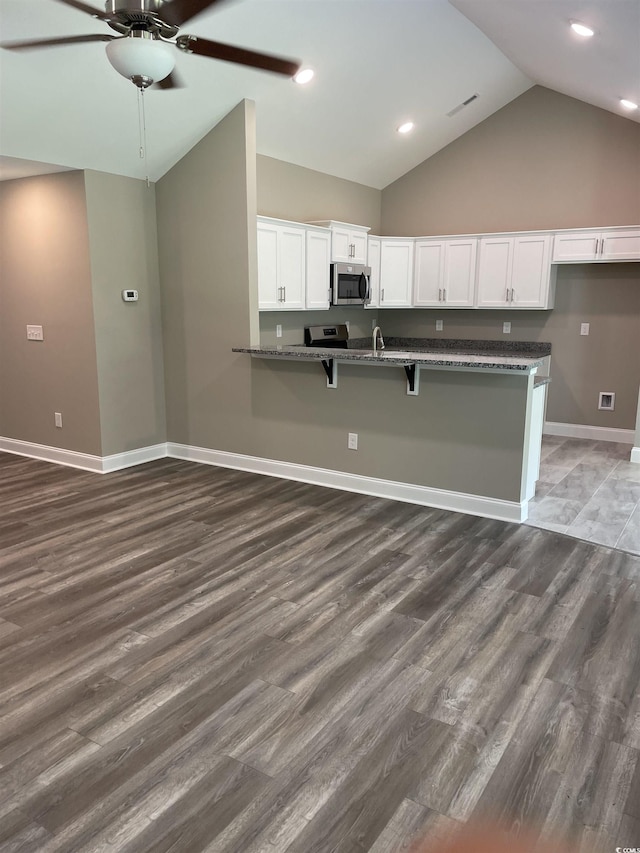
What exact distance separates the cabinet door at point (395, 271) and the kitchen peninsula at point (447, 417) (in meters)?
2.48

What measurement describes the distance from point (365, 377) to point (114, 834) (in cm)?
339

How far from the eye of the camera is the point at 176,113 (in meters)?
4.54

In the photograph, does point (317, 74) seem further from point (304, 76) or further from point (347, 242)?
point (347, 242)

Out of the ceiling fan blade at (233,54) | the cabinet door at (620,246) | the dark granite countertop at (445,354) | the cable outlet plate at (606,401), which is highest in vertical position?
the ceiling fan blade at (233,54)

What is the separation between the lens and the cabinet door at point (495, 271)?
6418mm

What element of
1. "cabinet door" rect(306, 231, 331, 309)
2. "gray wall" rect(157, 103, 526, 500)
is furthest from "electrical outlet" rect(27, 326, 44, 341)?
"cabinet door" rect(306, 231, 331, 309)

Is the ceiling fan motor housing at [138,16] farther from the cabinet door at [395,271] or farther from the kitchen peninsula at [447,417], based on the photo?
the cabinet door at [395,271]

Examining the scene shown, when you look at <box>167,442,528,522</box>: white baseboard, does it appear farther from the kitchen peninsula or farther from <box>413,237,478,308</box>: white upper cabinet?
<box>413,237,478,308</box>: white upper cabinet

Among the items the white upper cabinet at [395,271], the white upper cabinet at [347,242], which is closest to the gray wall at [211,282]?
the white upper cabinet at [347,242]

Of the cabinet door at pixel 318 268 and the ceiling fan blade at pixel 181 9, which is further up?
the ceiling fan blade at pixel 181 9

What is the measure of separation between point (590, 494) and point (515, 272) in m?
2.73

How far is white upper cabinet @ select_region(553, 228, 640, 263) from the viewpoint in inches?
230

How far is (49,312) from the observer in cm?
534

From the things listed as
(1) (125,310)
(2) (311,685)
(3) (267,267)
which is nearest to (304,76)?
(3) (267,267)
